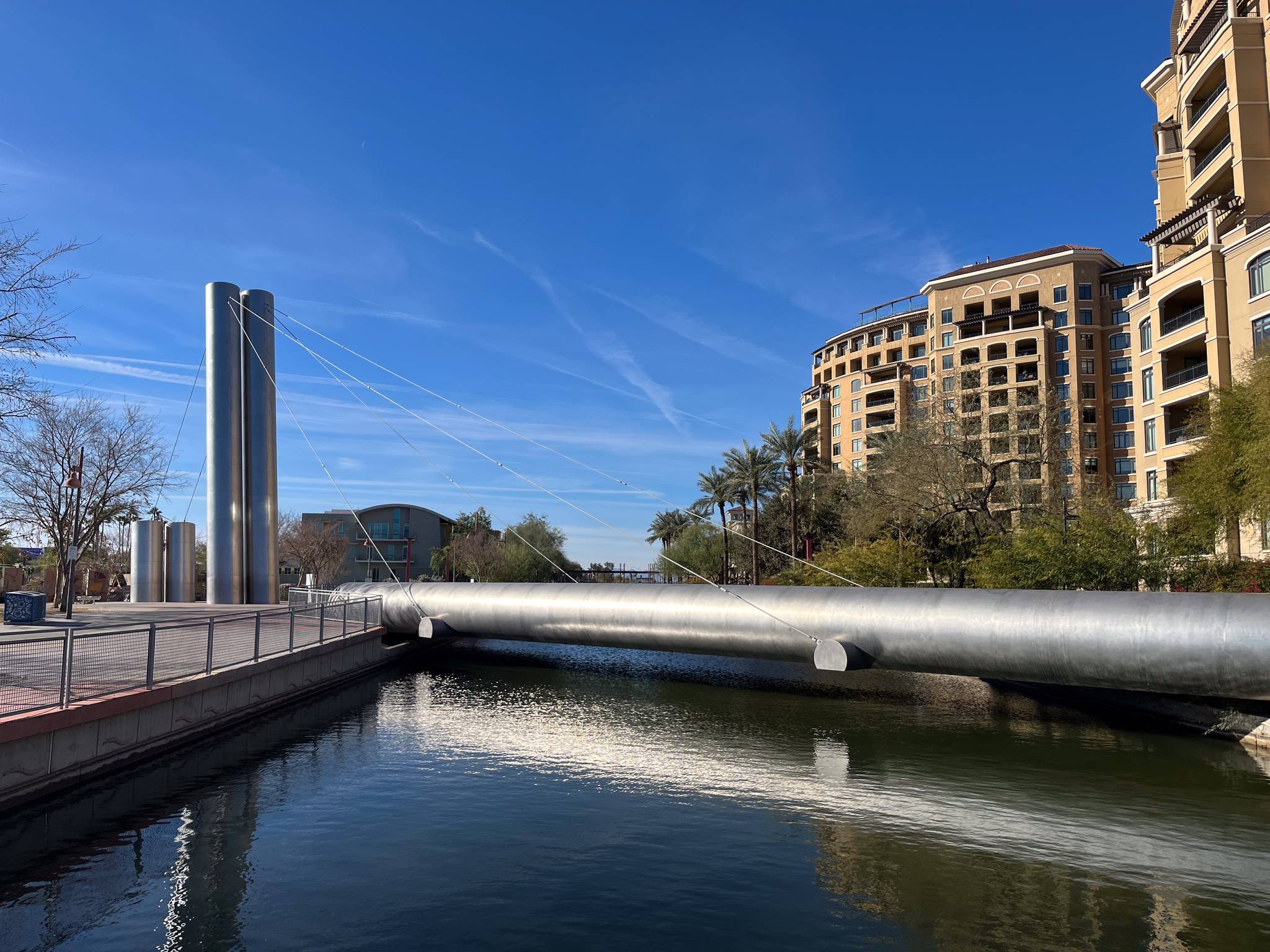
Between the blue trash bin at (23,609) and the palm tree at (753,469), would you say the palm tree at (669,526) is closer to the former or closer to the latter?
the palm tree at (753,469)

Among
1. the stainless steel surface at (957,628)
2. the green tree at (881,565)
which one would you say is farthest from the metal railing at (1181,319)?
the stainless steel surface at (957,628)

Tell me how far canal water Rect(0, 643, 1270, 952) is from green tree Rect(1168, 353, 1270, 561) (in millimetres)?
9053

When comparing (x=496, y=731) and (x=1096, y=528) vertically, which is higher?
(x=1096, y=528)

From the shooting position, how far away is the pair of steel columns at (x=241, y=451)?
109ft

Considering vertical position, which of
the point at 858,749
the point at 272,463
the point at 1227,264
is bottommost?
the point at 858,749

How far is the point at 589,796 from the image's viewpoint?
492 inches

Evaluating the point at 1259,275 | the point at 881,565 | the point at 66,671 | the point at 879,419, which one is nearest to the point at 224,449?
the point at 66,671

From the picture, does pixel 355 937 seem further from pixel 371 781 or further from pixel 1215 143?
pixel 1215 143

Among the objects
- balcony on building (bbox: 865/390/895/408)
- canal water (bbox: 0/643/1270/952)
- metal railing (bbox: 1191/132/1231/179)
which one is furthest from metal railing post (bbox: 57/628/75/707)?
balcony on building (bbox: 865/390/895/408)

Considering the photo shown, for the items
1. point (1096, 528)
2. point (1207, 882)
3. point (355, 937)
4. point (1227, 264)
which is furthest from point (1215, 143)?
point (355, 937)

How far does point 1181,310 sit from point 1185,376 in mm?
4097

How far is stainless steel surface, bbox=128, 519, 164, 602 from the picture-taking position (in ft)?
116

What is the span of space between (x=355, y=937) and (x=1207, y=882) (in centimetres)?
912

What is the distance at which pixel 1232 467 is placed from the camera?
77.1ft
